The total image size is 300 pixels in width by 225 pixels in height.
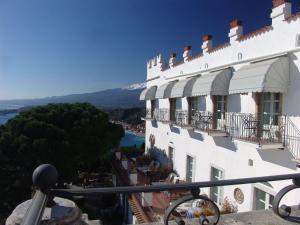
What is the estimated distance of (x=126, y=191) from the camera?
81.3 inches

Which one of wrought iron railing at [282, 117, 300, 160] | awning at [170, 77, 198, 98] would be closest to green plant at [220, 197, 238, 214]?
wrought iron railing at [282, 117, 300, 160]

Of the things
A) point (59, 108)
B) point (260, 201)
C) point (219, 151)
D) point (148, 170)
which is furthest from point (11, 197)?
point (260, 201)

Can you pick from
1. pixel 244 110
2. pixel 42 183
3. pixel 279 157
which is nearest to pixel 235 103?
pixel 244 110

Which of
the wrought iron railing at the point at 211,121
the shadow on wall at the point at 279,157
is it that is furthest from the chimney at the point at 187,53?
the shadow on wall at the point at 279,157

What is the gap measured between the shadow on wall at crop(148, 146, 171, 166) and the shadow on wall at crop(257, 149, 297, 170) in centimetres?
1042

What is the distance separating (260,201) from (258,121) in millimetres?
3181

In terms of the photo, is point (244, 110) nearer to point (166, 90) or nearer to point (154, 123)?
point (166, 90)

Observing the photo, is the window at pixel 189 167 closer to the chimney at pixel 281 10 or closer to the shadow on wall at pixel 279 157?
the shadow on wall at pixel 279 157

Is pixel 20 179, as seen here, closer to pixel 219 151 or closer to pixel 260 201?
pixel 219 151

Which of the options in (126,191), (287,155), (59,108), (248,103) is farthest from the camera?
(59,108)

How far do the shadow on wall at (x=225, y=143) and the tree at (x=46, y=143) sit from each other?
11.0 metres

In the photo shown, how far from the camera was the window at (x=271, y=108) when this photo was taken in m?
10.5

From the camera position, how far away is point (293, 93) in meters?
9.77

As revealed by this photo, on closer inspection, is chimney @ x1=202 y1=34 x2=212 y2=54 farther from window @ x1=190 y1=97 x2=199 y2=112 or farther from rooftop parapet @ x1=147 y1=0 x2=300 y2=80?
window @ x1=190 y1=97 x2=199 y2=112
